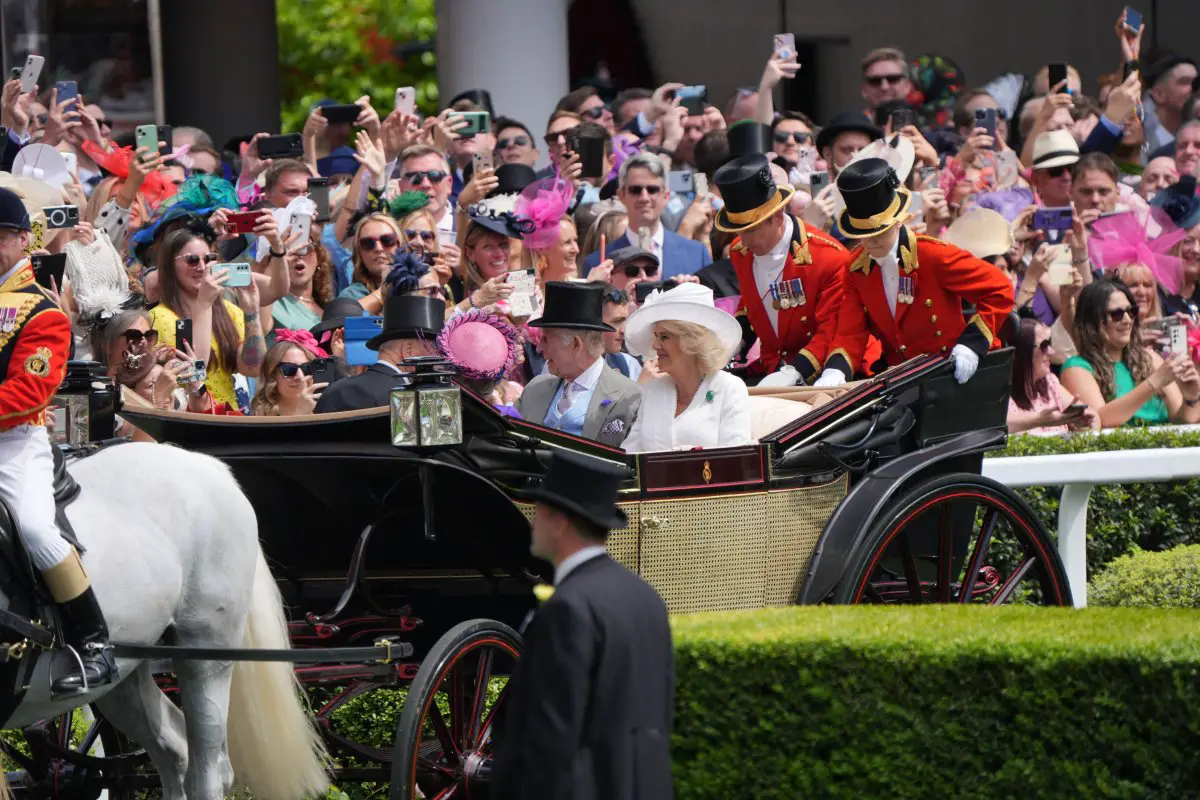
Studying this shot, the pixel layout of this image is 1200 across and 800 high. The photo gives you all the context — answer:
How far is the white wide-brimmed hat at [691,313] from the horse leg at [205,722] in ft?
6.47

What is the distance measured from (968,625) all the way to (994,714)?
15.5 inches

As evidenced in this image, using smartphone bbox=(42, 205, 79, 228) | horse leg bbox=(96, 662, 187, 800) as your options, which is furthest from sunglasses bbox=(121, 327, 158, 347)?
horse leg bbox=(96, 662, 187, 800)

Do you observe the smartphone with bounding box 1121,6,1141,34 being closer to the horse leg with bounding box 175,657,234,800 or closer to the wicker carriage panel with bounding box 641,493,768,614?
the wicker carriage panel with bounding box 641,493,768,614

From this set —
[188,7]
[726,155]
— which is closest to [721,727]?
[726,155]

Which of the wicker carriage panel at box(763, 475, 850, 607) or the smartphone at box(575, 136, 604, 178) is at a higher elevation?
the smartphone at box(575, 136, 604, 178)

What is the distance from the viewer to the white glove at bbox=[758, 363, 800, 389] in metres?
8.34

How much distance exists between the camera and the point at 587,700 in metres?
4.64

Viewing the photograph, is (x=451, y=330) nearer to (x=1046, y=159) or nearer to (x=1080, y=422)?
(x=1080, y=422)

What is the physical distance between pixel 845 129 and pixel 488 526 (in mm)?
6143

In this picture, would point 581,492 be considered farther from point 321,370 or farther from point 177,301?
point 177,301

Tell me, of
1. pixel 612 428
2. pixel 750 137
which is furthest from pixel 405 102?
pixel 612 428

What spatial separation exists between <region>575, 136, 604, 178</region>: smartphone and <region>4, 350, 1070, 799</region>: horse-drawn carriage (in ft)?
14.0

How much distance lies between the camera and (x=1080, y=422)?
10.6 metres

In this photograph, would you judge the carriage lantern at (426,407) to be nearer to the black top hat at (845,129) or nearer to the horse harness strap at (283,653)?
the horse harness strap at (283,653)
